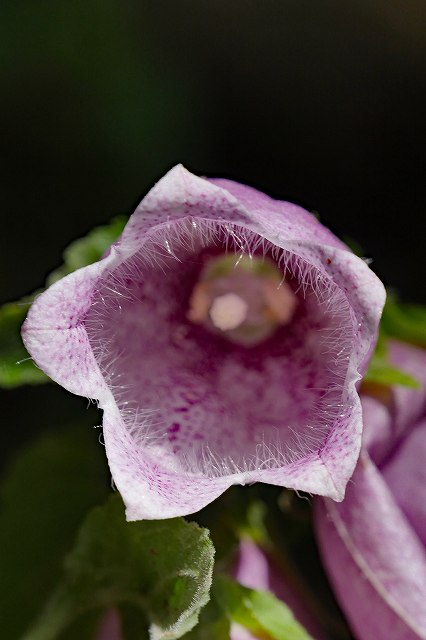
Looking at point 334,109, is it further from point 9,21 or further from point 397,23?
point 9,21

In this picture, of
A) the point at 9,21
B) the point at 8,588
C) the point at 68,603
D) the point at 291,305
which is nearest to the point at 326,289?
the point at 291,305

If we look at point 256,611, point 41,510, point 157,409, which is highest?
point 157,409

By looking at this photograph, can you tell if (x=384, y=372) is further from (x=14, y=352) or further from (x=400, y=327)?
(x=14, y=352)

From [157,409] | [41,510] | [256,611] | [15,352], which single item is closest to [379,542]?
[256,611]

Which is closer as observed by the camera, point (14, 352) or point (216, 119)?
point (14, 352)

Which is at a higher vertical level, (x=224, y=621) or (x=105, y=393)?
(x=105, y=393)

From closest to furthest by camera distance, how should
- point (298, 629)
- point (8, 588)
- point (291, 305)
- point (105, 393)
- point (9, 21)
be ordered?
point (105, 393)
point (298, 629)
point (291, 305)
point (8, 588)
point (9, 21)
